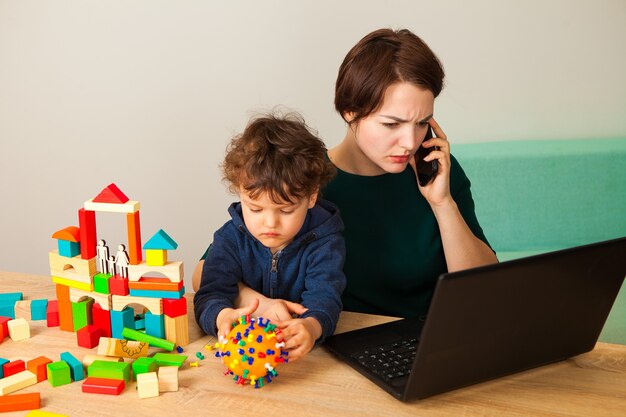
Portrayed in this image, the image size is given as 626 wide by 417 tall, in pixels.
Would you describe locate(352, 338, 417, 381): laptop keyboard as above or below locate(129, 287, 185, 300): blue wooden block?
below

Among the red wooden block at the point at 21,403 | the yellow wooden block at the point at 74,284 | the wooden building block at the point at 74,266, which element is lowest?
the red wooden block at the point at 21,403

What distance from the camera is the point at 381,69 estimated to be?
144 centimetres

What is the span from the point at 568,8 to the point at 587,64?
0.21 meters

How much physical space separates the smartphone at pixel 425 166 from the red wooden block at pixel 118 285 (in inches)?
27.4

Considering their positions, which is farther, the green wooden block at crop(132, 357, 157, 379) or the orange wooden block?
the orange wooden block

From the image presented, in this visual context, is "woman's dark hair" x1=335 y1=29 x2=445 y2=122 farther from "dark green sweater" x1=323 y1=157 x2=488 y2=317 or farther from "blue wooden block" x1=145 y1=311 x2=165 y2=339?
"blue wooden block" x1=145 y1=311 x2=165 y2=339

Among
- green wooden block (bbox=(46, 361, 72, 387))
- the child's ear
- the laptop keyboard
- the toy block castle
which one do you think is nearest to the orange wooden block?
the toy block castle

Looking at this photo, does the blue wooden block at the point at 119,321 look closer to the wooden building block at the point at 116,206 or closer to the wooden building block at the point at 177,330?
the wooden building block at the point at 177,330

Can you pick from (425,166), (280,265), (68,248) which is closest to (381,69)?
(425,166)

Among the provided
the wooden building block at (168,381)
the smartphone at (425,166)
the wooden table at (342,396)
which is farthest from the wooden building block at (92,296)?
the smartphone at (425,166)

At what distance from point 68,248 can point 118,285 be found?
121 millimetres

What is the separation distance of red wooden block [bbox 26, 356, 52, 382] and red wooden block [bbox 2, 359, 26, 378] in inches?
0.5

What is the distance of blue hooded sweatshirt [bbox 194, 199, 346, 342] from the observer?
1.29 metres

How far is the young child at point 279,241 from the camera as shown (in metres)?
1.21
